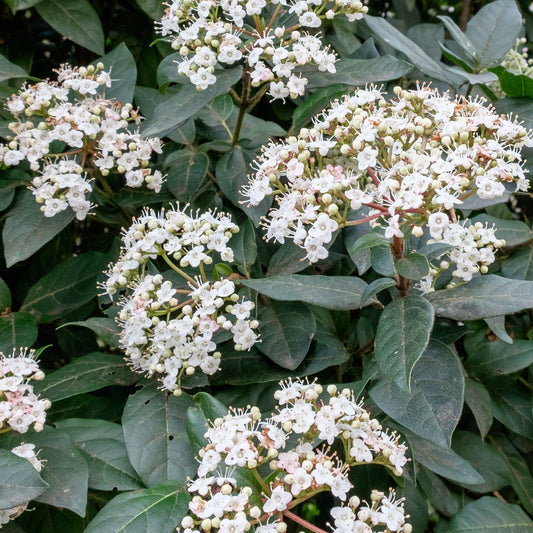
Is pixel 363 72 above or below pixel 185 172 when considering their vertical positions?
above

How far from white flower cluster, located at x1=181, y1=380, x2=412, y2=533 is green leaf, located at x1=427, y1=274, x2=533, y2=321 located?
1.18ft

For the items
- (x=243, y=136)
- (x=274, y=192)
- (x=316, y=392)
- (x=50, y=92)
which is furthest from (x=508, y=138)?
(x=50, y=92)

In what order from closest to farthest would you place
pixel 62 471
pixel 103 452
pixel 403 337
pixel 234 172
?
1. pixel 403 337
2. pixel 62 471
3. pixel 103 452
4. pixel 234 172

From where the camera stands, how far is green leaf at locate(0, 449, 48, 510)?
1.60 meters

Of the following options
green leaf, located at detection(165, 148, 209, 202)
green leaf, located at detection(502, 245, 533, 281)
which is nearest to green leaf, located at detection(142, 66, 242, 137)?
green leaf, located at detection(165, 148, 209, 202)

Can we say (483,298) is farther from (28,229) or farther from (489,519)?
(28,229)

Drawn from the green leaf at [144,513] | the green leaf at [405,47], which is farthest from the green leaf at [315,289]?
the green leaf at [405,47]

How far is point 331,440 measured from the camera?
1645 millimetres

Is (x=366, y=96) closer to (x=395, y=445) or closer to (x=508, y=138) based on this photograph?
(x=508, y=138)

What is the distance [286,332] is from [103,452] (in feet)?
1.96

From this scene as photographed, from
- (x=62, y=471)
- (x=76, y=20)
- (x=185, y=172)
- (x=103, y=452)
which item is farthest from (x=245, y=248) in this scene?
(x=76, y=20)

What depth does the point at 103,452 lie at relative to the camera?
1938 millimetres

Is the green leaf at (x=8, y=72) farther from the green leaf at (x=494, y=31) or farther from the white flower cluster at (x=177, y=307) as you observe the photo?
the green leaf at (x=494, y=31)

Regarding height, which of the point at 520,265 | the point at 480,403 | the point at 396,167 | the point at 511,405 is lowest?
the point at 511,405
